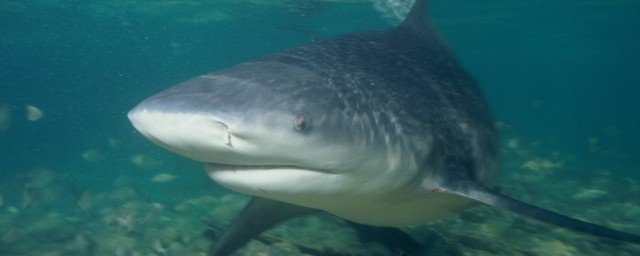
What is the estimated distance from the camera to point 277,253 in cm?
483

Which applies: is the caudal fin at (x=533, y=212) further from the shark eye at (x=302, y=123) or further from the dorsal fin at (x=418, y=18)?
the dorsal fin at (x=418, y=18)

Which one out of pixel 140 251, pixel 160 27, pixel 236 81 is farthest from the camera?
pixel 160 27

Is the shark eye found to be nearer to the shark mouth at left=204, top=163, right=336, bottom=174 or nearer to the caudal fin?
the shark mouth at left=204, top=163, right=336, bottom=174

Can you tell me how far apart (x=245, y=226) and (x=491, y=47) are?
170 ft

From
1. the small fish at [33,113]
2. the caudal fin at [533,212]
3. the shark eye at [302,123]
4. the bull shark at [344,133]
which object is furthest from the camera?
the small fish at [33,113]

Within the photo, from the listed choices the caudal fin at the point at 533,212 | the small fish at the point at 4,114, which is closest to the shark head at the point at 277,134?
the caudal fin at the point at 533,212

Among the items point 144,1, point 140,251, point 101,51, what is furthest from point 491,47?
point 140,251

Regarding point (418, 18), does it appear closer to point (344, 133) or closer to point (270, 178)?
point (344, 133)

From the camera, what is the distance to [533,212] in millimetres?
3176

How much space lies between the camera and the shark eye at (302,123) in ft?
7.98

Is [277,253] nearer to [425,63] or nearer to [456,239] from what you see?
[456,239]

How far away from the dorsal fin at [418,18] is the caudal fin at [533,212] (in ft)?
9.15

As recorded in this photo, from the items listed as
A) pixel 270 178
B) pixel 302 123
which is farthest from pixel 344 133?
pixel 270 178

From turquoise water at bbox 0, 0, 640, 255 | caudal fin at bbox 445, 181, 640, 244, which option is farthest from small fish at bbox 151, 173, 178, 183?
caudal fin at bbox 445, 181, 640, 244
